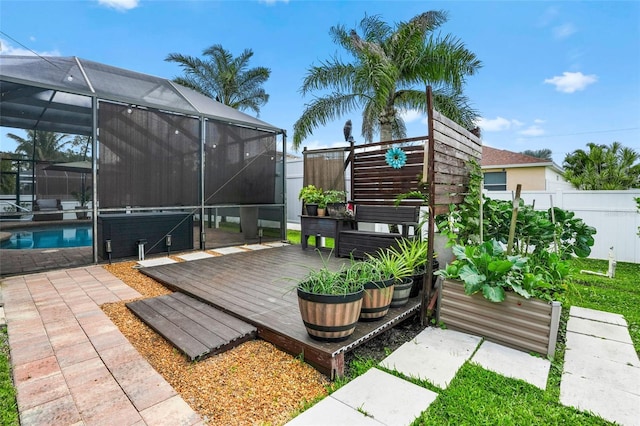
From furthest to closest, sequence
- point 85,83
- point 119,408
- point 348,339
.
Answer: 1. point 85,83
2. point 348,339
3. point 119,408

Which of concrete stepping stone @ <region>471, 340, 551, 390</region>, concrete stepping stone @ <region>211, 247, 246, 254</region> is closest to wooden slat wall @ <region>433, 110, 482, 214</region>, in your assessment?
concrete stepping stone @ <region>471, 340, 551, 390</region>

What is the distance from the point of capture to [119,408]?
175 centimetres

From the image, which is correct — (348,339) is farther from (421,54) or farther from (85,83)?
(421,54)

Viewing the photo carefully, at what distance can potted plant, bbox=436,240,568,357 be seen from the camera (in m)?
2.47

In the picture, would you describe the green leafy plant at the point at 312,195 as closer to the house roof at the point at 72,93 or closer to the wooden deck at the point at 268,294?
the wooden deck at the point at 268,294

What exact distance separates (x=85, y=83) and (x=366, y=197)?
16.6 ft

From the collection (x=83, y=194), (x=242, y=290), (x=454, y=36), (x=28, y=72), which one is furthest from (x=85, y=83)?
(x=454, y=36)

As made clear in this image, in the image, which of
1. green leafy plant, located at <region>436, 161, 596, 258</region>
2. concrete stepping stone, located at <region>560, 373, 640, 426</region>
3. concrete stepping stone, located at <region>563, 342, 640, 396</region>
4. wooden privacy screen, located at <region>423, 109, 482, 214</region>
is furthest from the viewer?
green leafy plant, located at <region>436, 161, 596, 258</region>

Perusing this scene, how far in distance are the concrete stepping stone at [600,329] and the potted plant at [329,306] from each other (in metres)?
2.28

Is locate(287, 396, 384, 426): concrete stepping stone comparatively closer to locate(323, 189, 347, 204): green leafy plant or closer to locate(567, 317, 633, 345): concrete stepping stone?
locate(567, 317, 633, 345): concrete stepping stone

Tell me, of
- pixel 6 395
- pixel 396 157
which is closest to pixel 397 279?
pixel 6 395

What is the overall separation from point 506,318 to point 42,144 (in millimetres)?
7671

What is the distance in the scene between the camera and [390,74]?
22.5 feet

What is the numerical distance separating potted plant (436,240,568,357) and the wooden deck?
0.44m
